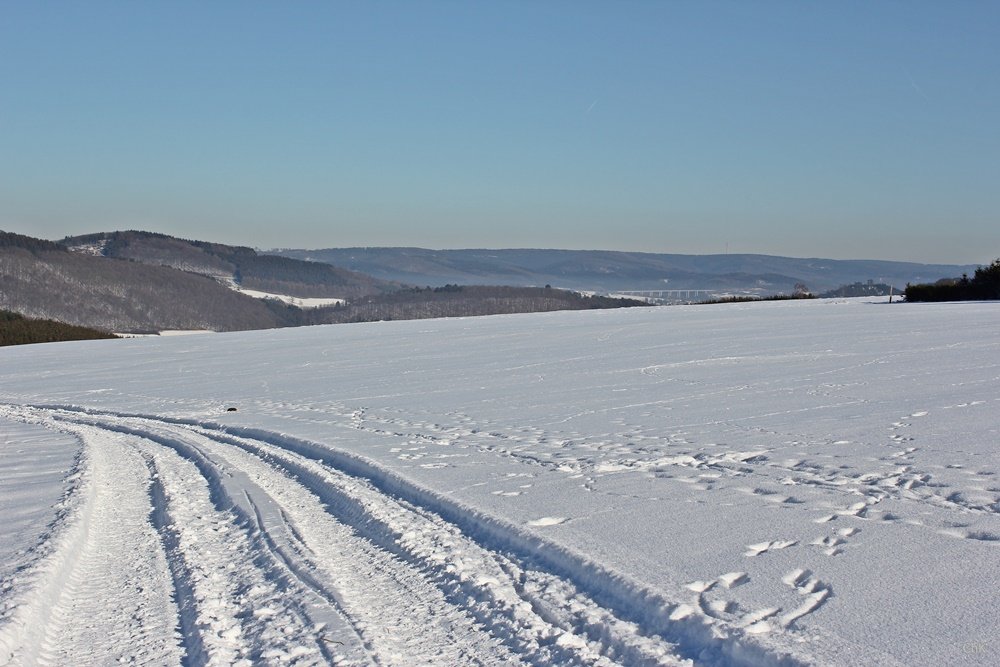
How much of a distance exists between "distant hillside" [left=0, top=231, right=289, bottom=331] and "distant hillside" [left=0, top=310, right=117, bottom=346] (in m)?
41.1

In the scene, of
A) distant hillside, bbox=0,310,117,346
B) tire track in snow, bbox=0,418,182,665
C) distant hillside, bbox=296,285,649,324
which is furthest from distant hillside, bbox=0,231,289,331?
tire track in snow, bbox=0,418,182,665

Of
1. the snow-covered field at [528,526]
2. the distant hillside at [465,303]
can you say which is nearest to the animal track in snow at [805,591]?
the snow-covered field at [528,526]

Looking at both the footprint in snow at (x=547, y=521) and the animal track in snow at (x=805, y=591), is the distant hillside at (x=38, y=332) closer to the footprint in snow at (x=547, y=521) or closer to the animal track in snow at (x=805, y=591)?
the footprint in snow at (x=547, y=521)

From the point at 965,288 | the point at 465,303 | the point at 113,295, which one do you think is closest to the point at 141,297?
the point at 113,295

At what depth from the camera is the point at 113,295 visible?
492 ft

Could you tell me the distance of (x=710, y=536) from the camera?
5664 mm

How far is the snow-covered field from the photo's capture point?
4137mm

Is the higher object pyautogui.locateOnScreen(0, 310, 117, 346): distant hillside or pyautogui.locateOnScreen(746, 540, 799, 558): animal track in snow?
pyautogui.locateOnScreen(746, 540, 799, 558): animal track in snow

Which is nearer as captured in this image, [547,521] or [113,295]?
[547,521]

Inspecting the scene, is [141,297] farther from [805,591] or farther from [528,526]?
[805,591]

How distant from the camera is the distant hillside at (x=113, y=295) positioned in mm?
139750

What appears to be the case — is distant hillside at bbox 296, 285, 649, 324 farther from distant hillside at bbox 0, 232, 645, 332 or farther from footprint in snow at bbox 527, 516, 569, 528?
footprint in snow at bbox 527, 516, 569, 528

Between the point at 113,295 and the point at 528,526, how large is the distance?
159988 millimetres

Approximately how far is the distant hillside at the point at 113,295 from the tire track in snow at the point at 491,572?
137184 millimetres
